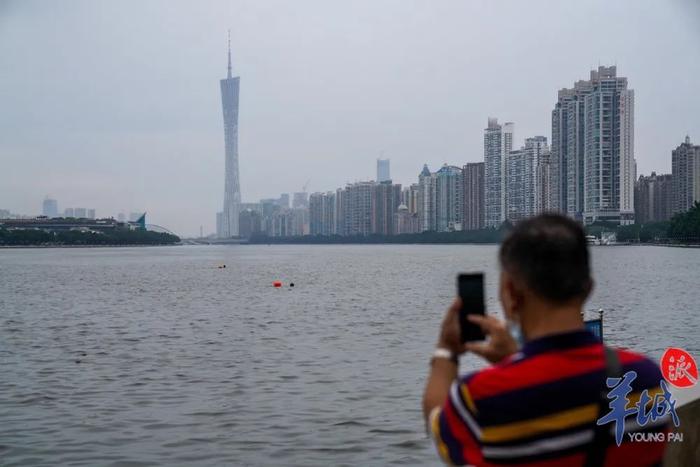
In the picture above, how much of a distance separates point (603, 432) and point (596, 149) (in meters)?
158

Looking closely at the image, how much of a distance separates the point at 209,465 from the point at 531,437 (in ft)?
24.0

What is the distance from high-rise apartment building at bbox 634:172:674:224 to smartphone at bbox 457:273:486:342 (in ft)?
614

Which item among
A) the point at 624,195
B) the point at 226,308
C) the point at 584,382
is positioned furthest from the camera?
the point at 624,195

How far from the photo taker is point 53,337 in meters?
21.2

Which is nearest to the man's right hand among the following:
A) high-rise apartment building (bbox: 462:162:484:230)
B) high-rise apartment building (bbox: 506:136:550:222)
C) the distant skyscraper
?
high-rise apartment building (bbox: 506:136:550:222)

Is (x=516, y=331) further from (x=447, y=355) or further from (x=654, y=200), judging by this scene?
(x=654, y=200)

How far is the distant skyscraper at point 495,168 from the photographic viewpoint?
17938 cm

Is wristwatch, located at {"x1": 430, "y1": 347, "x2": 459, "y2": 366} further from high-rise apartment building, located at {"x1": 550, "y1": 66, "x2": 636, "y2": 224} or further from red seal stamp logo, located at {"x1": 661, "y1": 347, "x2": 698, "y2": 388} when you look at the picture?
high-rise apartment building, located at {"x1": 550, "y1": 66, "x2": 636, "y2": 224}

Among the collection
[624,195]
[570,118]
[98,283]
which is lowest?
[98,283]

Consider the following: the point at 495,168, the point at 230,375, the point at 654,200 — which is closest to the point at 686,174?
the point at 654,200

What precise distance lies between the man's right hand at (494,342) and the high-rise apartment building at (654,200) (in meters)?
187

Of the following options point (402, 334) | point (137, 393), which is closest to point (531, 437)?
point (137, 393)

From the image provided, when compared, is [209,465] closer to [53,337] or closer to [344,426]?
[344,426]

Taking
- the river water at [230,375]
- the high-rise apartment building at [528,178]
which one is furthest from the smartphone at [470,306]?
the high-rise apartment building at [528,178]
